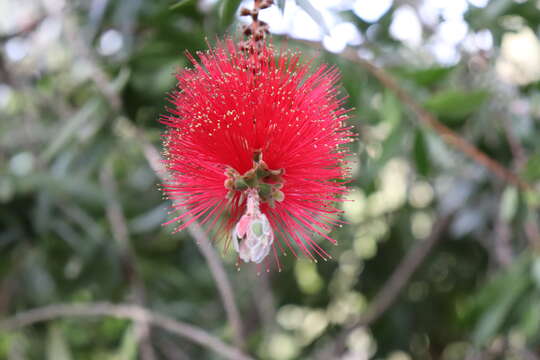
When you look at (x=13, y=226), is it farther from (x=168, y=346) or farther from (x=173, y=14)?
A: (x=173, y=14)

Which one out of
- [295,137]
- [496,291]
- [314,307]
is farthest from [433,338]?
[295,137]

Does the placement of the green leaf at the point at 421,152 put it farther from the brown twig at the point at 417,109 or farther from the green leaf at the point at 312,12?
the green leaf at the point at 312,12

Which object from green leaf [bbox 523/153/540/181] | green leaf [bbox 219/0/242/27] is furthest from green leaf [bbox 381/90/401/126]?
green leaf [bbox 219/0/242/27]

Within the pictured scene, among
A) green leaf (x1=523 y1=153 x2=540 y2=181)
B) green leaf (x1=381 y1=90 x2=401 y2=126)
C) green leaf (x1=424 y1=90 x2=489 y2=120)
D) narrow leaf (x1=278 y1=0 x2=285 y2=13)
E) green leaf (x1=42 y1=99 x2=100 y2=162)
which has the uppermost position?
green leaf (x1=42 y1=99 x2=100 y2=162)

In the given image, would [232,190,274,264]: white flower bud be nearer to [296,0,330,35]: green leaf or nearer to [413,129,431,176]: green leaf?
[296,0,330,35]: green leaf

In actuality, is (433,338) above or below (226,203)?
below

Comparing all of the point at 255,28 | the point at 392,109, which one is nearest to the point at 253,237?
the point at 255,28
